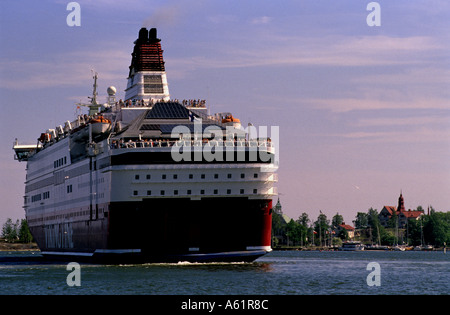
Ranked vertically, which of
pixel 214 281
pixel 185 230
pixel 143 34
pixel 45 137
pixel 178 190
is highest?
pixel 143 34

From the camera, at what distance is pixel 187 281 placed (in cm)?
6525

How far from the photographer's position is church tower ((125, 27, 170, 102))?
3989 inches

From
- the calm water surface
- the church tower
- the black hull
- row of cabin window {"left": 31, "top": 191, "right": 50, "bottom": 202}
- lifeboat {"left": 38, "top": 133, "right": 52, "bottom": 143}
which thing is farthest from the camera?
lifeboat {"left": 38, "top": 133, "right": 52, "bottom": 143}

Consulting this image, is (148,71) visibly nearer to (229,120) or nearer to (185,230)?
(229,120)

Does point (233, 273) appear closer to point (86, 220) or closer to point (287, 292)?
point (287, 292)

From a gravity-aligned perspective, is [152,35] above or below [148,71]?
above

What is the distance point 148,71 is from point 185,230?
28591 mm

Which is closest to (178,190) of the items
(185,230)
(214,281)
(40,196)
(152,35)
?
(185,230)

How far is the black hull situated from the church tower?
23114 millimetres

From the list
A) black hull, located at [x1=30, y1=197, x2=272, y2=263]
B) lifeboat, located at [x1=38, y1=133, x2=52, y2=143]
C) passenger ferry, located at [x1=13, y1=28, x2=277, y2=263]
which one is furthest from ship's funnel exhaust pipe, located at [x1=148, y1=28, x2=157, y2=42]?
black hull, located at [x1=30, y1=197, x2=272, y2=263]

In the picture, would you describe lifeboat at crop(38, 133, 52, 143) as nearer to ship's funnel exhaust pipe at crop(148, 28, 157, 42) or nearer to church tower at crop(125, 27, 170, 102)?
church tower at crop(125, 27, 170, 102)

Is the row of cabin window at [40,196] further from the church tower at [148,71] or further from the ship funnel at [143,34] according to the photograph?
the ship funnel at [143,34]

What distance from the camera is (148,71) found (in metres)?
103

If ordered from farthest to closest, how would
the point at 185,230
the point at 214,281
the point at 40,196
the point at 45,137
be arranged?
the point at 45,137
the point at 40,196
the point at 185,230
the point at 214,281
